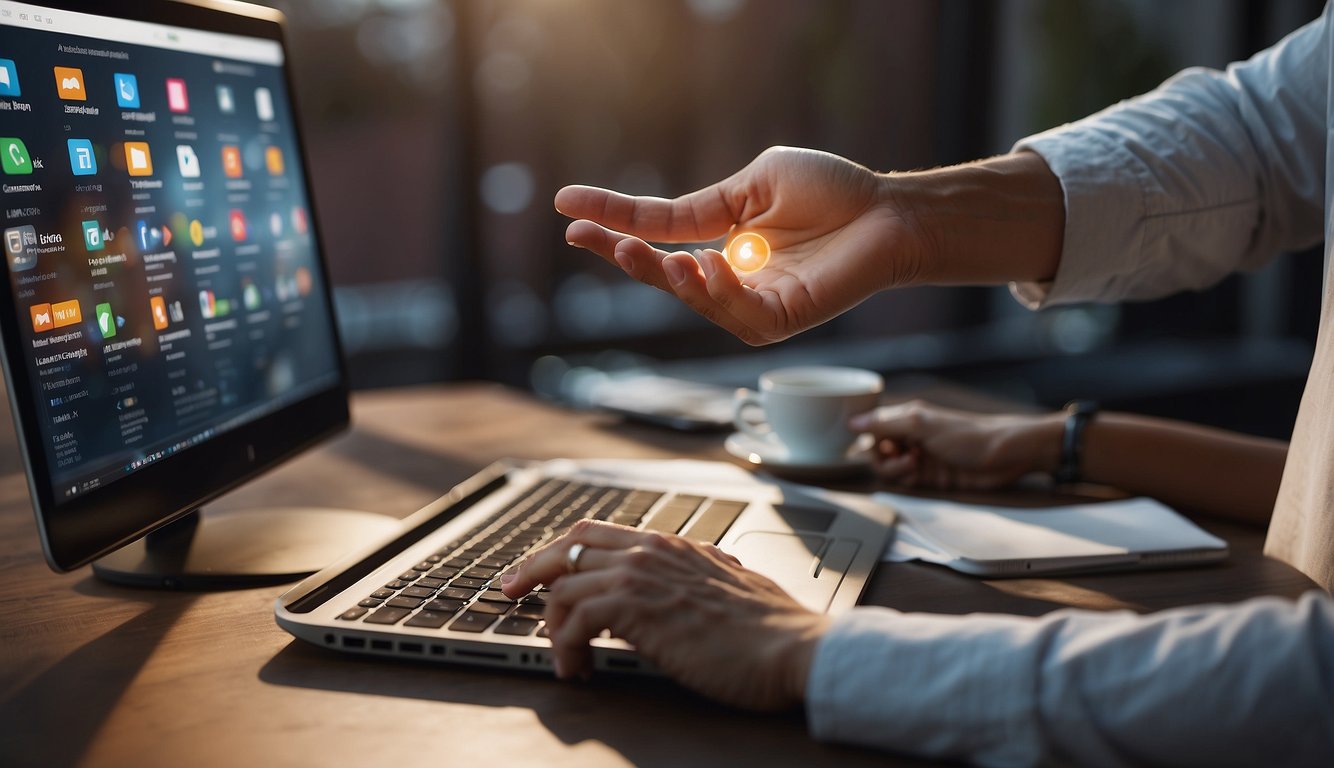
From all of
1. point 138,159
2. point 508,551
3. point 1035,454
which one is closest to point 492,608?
point 508,551

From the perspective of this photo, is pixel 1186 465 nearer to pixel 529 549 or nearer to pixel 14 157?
pixel 529 549

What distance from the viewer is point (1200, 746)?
0.62m

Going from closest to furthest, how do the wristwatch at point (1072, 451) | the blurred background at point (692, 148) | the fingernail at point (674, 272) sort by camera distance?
1. the fingernail at point (674, 272)
2. the wristwatch at point (1072, 451)
3. the blurred background at point (692, 148)

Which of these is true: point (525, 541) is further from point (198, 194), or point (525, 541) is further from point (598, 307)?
point (598, 307)

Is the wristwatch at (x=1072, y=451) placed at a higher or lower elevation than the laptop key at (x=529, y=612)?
lower

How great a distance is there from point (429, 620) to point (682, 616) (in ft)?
0.65

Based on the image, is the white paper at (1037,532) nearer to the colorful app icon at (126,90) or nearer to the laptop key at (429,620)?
the laptop key at (429,620)

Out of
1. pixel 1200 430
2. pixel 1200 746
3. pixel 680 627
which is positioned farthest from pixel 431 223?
pixel 1200 746

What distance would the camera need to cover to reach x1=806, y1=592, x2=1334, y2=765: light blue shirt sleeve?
0.61m

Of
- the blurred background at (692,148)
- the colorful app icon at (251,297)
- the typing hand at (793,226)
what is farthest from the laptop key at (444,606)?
the blurred background at (692,148)

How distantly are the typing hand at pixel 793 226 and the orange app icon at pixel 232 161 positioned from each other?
0.33 meters

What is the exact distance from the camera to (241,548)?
40.3 inches

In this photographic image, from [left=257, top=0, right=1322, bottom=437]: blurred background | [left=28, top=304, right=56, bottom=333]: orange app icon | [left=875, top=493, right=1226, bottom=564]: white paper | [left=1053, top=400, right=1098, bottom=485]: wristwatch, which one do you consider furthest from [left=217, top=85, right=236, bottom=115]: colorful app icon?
[left=257, top=0, right=1322, bottom=437]: blurred background

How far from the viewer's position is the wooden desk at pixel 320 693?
2.16 ft
